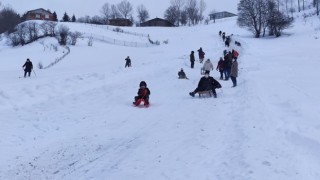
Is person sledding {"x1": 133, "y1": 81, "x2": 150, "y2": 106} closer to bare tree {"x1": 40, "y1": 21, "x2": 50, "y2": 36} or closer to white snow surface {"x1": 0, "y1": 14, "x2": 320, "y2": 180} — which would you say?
white snow surface {"x1": 0, "y1": 14, "x2": 320, "y2": 180}

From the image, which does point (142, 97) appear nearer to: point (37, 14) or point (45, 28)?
point (45, 28)

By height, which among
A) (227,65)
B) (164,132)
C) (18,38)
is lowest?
(164,132)

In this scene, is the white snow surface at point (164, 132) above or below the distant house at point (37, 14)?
below

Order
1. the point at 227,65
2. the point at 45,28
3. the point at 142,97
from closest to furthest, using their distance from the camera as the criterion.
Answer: the point at 142,97, the point at 227,65, the point at 45,28

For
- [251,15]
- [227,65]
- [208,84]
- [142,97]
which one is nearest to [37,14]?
[251,15]

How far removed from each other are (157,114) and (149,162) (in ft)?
17.4

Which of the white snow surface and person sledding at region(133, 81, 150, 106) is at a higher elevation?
person sledding at region(133, 81, 150, 106)

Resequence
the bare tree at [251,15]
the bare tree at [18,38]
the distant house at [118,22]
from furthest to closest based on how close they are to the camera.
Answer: the distant house at [118,22], the bare tree at [18,38], the bare tree at [251,15]

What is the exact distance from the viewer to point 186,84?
22.0 meters

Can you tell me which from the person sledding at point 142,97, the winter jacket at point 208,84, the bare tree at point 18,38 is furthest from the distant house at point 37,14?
the person sledding at point 142,97

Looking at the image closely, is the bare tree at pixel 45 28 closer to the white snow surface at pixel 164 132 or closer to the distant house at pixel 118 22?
the distant house at pixel 118 22

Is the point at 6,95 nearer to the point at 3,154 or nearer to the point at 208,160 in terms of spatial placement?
the point at 3,154

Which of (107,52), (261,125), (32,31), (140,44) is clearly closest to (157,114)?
(261,125)

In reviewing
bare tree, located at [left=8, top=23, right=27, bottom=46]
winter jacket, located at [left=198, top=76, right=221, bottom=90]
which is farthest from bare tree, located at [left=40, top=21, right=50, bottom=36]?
winter jacket, located at [left=198, top=76, right=221, bottom=90]
